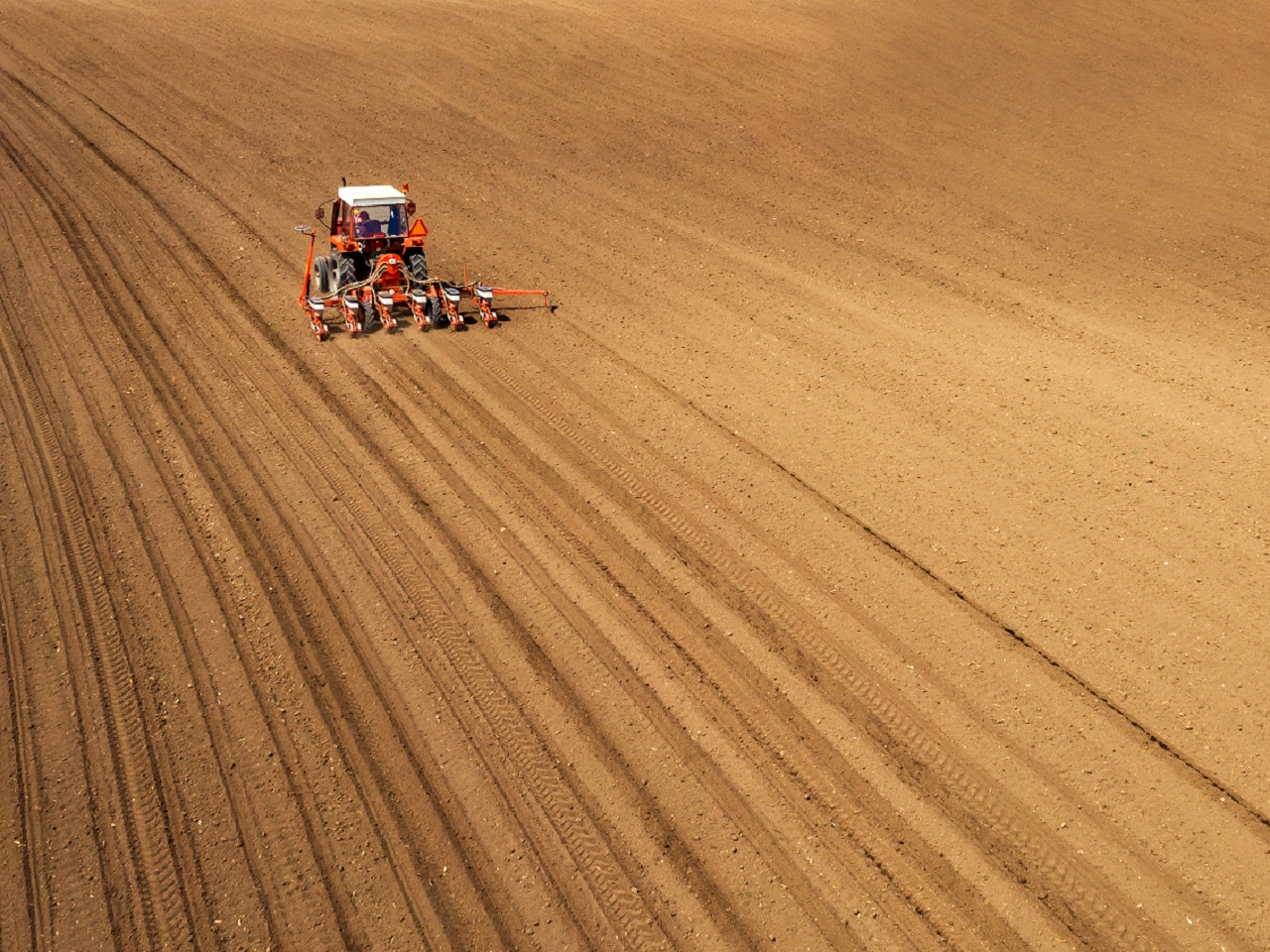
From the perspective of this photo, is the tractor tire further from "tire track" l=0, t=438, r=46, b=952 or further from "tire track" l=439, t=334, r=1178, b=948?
"tire track" l=0, t=438, r=46, b=952

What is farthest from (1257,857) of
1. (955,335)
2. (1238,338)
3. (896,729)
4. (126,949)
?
(1238,338)

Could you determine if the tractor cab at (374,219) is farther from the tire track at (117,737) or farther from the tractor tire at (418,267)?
the tire track at (117,737)

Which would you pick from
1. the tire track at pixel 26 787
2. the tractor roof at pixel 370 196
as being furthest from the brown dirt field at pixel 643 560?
the tractor roof at pixel 370 196

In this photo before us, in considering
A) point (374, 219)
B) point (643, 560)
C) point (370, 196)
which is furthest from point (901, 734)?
point (370, 196)

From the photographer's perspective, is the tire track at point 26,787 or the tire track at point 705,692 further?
the tire track at point 705,692

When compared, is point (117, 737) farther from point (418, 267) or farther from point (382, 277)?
point (418, 267)

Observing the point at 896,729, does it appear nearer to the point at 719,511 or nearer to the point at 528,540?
the point at 719,511
